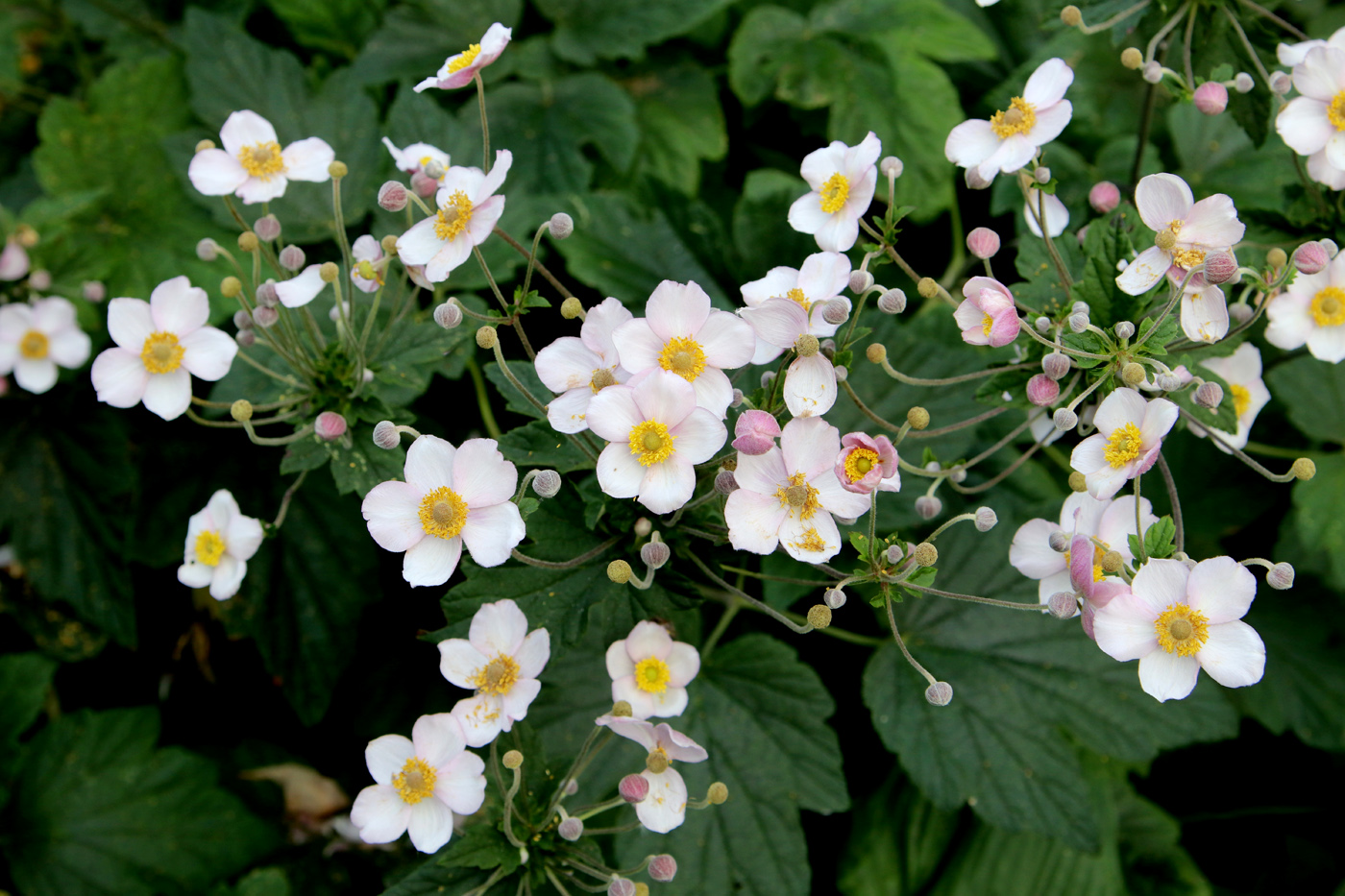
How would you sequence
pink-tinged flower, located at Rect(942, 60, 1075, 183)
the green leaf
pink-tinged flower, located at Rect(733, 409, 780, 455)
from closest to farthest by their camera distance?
pink-tinged flower, located at Rect(733, 409, 780, 455), pink-tinged flower, located at Rect(942, 60, 1075, 183), the green leaf

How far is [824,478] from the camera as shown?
1.02m

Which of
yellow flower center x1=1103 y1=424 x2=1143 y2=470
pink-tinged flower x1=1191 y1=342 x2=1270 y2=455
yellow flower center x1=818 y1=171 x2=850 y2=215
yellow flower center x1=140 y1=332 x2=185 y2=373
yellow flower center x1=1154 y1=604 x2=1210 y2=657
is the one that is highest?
yellow flower center x1=818 y1=171 x2=850 y2=215

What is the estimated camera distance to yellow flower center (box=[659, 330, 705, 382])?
104 cm

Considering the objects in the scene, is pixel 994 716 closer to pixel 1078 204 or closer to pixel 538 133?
pixel 1078 204

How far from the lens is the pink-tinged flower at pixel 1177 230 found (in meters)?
1.09

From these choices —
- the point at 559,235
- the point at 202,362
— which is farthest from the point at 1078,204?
the point at 202,362

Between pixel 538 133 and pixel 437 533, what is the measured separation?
48.1 inches

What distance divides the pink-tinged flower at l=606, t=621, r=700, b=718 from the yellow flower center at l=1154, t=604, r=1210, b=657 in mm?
535

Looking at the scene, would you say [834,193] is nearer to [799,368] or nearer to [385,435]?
[799,368]

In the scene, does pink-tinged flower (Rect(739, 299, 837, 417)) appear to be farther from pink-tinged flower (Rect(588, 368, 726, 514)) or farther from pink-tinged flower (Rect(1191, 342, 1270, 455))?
pink-tinged flower (Rect(1191, 342, 1270, 455))

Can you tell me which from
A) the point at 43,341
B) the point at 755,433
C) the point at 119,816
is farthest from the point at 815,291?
the point at 119,816

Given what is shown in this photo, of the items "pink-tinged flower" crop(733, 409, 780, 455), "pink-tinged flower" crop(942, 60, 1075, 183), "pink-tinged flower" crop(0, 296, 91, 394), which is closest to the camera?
"pink-tinged flower" crop(733, 409, 780, 455)

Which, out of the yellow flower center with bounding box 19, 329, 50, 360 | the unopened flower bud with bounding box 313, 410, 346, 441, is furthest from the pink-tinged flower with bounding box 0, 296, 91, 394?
the unopened flower bud with bounding box 313, 410, 346, 441

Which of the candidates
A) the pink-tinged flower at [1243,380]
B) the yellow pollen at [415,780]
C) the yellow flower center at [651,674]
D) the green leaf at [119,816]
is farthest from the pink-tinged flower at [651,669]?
the green leaf at [119,816]
